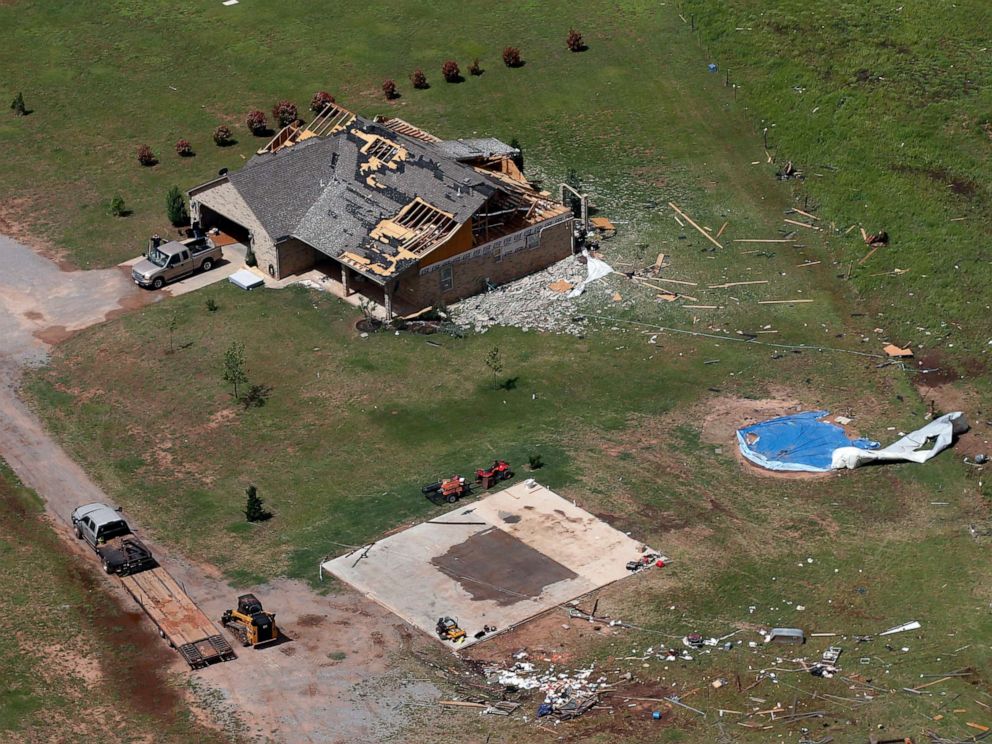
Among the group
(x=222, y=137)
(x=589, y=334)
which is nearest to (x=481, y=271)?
(x=589, y=334)

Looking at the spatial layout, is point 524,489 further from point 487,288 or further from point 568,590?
point 487,288

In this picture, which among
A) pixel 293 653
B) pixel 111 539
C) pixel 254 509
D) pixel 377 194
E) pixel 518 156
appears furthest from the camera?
pixel 518 156

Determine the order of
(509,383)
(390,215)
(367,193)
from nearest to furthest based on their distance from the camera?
(509,383)
(390,215)
(367,193)

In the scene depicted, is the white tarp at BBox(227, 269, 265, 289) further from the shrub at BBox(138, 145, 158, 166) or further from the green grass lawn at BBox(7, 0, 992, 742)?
the shrub at BBox(138, 145, 158, 166)

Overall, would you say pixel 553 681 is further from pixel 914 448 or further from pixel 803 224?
pixel 803 224

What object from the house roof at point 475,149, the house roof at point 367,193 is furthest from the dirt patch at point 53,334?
the house roof at point 475,149
